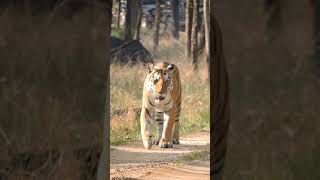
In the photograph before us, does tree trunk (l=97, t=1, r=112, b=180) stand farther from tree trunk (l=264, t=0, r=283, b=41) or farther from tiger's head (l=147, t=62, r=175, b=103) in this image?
tiger's head (l=147, t=62, r=175, b=103)

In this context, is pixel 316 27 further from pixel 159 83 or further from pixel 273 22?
pixel 159 83

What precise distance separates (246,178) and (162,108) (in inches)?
239

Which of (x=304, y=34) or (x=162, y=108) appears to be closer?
(x=304, y=34)

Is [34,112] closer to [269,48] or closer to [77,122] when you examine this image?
[77,122]

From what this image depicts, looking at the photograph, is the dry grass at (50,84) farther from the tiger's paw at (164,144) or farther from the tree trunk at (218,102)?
the tiger's paw at (164,144)

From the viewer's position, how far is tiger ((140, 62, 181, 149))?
8602 mm

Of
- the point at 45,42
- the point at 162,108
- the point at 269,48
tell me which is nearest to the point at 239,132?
the point at 269,48

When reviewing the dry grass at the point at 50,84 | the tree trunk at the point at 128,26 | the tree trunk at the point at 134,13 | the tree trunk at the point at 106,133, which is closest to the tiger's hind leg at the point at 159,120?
the tree trunk at the point at 106,133

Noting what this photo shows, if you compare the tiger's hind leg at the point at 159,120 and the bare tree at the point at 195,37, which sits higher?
the bare tree at the point at 195,37

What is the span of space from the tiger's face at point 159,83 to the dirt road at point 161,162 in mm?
653

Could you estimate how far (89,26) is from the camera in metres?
2.80

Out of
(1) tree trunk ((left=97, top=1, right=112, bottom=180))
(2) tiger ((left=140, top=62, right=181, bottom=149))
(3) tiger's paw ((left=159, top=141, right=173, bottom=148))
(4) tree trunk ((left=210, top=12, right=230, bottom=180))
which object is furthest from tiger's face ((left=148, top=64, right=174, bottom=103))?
(4) tree trunk ((left=210, top=12, right=230, bottom=180))

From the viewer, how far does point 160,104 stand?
8836mm

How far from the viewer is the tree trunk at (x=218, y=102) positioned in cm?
274
